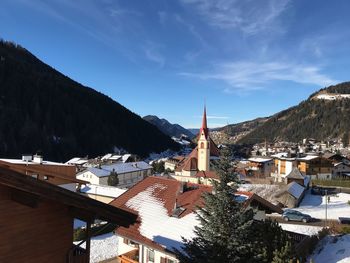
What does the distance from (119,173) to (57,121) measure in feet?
326

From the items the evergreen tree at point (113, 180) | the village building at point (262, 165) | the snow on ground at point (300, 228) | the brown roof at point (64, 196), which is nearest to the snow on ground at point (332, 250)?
the brown roof at point (64, 196)

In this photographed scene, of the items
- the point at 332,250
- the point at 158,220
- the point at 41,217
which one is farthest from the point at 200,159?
the point at 41,217

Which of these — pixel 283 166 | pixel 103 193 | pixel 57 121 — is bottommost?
pixel 103 193

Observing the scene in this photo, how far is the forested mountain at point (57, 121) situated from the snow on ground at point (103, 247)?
112470 millimetres

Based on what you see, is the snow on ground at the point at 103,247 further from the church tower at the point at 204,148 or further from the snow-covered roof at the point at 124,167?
the church tower at the point at 204,148

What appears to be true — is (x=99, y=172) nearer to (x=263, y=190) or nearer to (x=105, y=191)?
(x=105, y=191)

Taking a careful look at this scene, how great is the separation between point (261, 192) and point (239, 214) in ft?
119

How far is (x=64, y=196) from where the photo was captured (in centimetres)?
613

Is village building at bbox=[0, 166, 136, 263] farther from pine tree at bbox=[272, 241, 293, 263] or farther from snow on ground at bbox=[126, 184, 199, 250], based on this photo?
snow on ground at bbox=[126, 184, 199, 250]

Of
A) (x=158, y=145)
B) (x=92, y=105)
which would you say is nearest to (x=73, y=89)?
(x=92, y=105)

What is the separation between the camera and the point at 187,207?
1772cm

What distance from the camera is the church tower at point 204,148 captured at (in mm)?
74000

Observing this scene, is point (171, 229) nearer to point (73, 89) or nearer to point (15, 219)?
point (15, 219)

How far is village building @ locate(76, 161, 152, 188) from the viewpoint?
6425 centimetres
